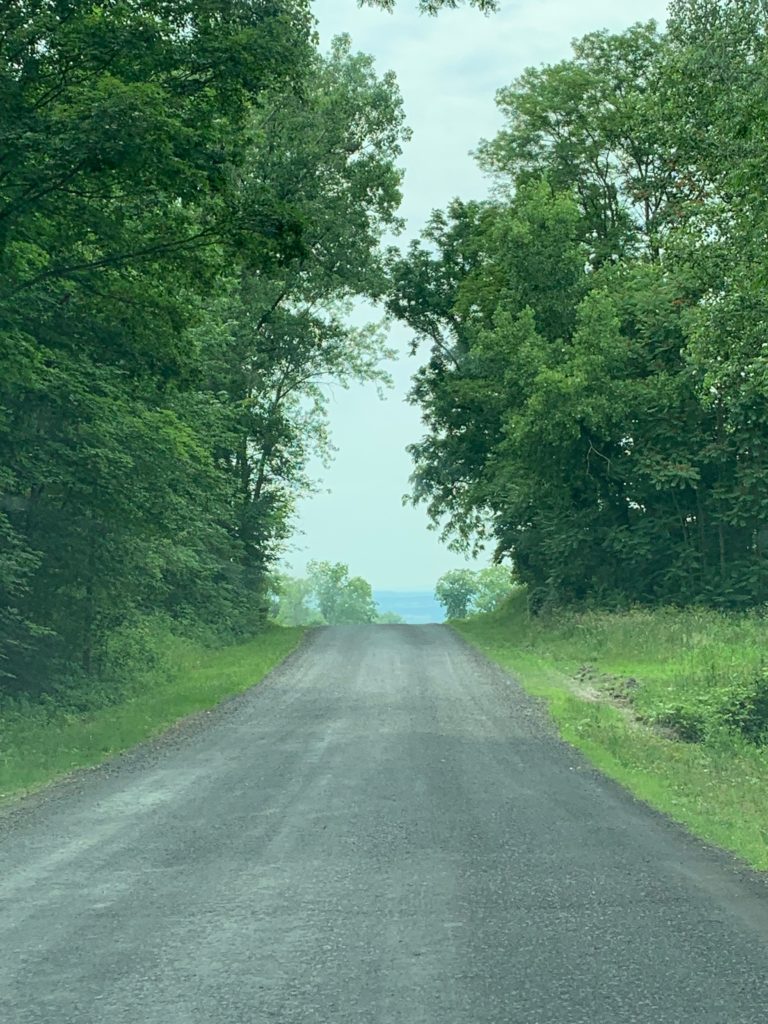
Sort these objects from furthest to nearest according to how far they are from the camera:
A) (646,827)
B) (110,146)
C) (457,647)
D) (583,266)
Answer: (583,266), (457,647), (110,146), (646,827)

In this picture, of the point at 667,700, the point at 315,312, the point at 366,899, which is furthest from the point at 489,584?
the point at 366,899

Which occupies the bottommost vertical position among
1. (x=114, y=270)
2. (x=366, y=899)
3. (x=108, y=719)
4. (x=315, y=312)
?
(x=366, y=899)

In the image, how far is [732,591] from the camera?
3409cm

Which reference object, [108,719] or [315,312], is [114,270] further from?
[315,312]

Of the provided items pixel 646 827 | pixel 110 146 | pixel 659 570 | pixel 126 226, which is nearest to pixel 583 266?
pixel 659 570

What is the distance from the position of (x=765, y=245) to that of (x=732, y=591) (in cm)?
2140

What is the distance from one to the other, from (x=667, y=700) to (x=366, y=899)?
43.3 ft

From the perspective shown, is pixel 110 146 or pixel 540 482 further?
pixel 540 482

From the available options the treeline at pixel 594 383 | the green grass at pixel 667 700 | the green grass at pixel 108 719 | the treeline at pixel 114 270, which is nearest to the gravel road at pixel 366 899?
the green grass at pixel 667 700

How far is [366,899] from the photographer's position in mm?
7477

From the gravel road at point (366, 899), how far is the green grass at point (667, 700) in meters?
0.72

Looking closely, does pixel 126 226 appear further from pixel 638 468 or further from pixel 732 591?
pixel 732 591

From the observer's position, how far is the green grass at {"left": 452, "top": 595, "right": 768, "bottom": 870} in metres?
11.8

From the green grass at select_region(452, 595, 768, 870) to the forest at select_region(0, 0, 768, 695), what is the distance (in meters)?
4.81
